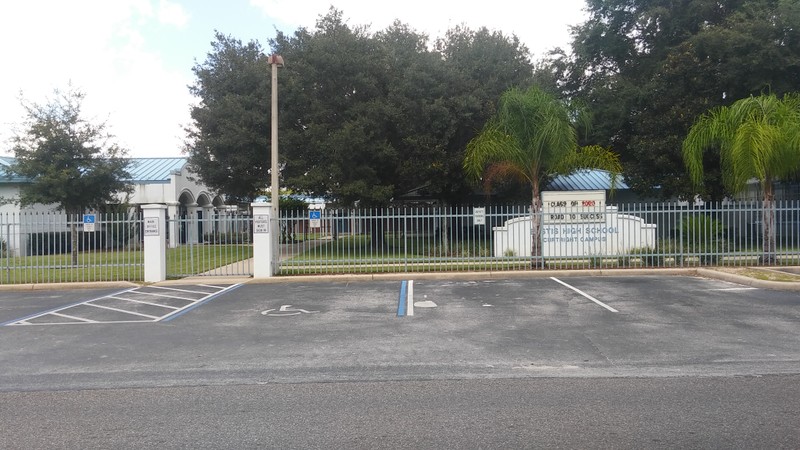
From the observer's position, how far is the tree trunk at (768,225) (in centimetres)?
1672

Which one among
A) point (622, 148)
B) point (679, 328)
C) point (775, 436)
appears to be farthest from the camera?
point (622, 148)

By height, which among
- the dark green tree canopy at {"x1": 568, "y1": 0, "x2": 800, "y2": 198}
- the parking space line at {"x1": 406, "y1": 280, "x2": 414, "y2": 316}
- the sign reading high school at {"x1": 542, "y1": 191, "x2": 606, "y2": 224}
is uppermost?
the dark green tree canopy at {"x1": 568, "y1": 0, "x2": 800, "y2": 198}

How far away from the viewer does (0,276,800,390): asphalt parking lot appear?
6859 mm

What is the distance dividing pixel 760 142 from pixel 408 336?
12.4 m

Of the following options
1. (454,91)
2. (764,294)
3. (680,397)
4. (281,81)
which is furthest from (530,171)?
(680,397)

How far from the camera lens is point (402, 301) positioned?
12.0 m

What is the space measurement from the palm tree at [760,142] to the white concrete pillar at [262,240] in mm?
12328

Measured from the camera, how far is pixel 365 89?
909 inches

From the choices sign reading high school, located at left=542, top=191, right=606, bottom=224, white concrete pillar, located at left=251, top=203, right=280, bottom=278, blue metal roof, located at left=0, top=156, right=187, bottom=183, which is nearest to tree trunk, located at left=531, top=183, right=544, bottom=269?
sign reading high school, located at left=542, top=191, right=606, bottom=224

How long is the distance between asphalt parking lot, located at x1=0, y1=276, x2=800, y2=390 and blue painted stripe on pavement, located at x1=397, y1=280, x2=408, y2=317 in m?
0.04

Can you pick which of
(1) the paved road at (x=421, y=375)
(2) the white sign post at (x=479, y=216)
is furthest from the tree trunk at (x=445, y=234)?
(1) the paved road at (x=421, y=375)

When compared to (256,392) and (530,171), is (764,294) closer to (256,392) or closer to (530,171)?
(530,171)

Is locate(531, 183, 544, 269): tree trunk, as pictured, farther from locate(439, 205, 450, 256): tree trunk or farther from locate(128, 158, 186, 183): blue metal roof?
locate(128, 158, 186, 183): blue metal roof

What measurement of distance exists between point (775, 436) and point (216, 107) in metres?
Result: 23.7
